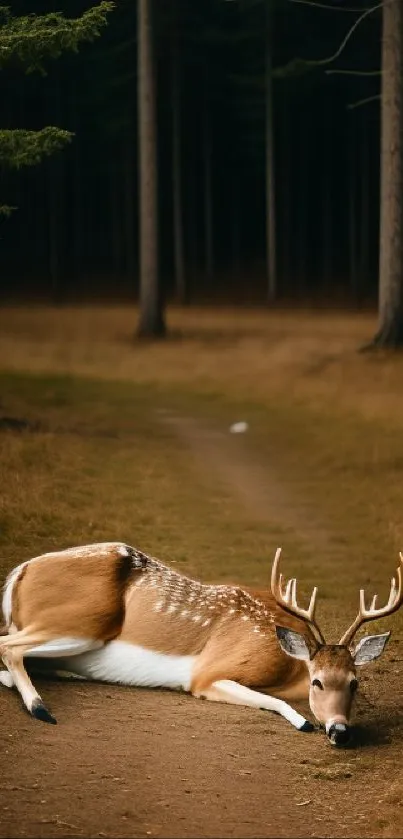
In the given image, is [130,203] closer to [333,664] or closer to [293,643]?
[293,643]

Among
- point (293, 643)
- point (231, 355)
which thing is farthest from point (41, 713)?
point (231, 355)

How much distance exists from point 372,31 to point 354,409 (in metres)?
30.2

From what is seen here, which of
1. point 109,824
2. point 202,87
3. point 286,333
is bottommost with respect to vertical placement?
point 286,333

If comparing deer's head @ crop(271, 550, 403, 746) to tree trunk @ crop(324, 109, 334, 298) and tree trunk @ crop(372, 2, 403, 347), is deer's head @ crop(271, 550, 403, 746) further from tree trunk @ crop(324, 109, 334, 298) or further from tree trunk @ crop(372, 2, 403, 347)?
tree trunk @ crop(324, 109, 334, 298)

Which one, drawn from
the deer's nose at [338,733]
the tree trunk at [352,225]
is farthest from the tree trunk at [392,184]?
the tree trunk at [352,225]

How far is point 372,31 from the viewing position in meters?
46.9

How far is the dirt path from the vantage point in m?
5.83

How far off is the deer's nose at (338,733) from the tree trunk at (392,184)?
17.9 meters

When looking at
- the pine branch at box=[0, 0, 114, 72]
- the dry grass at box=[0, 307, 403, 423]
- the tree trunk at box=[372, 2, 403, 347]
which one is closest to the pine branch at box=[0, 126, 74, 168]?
the pine branch at box=[0, 0, 114, 72]

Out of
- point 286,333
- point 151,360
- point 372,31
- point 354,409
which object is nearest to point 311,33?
point 372,31

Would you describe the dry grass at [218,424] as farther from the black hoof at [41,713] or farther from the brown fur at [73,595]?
the black hoof at [41,713]

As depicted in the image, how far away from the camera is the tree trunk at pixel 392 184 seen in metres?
23.6

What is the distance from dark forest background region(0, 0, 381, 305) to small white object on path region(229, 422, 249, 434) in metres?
21.7

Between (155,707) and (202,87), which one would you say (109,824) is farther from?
(202,87)
